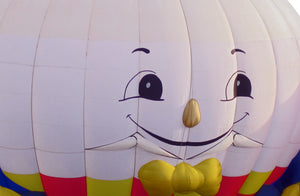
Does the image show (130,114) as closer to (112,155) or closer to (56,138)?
(112,155)

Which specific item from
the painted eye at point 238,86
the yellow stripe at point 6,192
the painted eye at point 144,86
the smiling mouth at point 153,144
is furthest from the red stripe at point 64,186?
the painted eye at point 238,86

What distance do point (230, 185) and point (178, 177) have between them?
68cm

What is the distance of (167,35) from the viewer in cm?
254

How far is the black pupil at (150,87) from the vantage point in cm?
247

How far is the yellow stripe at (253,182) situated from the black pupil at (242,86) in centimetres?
88

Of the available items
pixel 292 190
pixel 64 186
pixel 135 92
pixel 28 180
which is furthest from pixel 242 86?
pixel 28 180

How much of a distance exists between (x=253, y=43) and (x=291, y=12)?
2.72ft

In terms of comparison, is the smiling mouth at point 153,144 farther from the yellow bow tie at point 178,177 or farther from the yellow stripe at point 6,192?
the yellow stripe at point 6,192

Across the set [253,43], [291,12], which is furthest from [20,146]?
[291,12]

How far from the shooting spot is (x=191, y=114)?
255 cm

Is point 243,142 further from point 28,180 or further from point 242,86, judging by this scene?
point 28,180

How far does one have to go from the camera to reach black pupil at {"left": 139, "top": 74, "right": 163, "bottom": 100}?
2473 mm

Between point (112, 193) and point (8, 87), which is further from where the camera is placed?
point (112, 193)

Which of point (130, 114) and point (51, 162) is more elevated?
point (130, 114)
